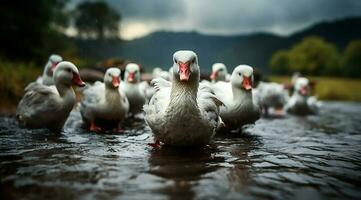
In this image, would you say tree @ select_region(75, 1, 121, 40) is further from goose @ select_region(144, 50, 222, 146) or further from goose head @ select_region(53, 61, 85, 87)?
goose @ select_region(144, 50, 222, 146)

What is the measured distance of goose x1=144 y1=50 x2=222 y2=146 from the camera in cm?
448

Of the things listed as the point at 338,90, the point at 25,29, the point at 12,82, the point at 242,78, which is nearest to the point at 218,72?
the point at 242,78

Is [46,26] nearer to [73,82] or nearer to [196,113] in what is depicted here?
[73,82]

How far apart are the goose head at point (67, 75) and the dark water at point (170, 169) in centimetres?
112

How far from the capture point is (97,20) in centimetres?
3164

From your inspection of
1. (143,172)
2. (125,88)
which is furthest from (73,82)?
(143,172)

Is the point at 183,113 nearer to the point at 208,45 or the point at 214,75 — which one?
the point at 214,75

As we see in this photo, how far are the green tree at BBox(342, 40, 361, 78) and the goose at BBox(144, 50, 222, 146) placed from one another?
3731 centimetres

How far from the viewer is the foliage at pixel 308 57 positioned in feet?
171

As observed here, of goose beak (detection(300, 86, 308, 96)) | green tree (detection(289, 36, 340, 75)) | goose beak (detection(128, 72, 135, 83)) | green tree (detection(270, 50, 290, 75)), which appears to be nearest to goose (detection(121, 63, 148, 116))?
goose beak (detection(128, 72, 135, 83))

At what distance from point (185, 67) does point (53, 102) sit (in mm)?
3006

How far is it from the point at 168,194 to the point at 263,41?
41.2 m

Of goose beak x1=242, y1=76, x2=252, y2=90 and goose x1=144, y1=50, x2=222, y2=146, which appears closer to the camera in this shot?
goose x1=144, y1=50, x2=222, y2=146

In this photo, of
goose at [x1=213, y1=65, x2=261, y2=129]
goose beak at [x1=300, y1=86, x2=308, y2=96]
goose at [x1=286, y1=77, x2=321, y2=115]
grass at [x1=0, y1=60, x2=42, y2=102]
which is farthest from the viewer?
goose at [x1=286, y1=77, x2=321, y2=115]
